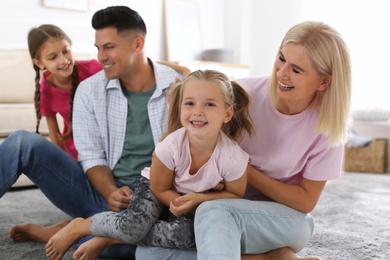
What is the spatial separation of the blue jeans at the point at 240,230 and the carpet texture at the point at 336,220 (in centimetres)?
31

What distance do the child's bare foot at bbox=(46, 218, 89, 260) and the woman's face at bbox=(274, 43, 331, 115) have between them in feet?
2.57

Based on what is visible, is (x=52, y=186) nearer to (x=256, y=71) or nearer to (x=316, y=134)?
(x=316, y=134)

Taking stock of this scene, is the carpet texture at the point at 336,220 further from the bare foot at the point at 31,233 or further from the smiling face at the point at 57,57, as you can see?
the smiling face at the point at 57,57

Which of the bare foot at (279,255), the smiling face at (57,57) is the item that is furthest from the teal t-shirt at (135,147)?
the bare foot at (279,255)

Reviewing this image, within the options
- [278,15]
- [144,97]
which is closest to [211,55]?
[278,15]

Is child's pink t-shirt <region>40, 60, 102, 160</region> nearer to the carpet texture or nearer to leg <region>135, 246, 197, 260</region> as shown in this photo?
the carpet texture

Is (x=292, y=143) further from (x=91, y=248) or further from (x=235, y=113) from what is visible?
(x=91, y=248)

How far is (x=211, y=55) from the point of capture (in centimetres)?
495

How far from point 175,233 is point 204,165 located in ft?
0.73

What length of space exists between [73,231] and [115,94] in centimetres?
53

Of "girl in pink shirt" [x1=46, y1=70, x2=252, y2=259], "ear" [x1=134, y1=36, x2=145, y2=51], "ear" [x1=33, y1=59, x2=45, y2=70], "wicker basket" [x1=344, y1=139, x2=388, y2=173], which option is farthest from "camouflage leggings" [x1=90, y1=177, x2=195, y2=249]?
"wicker basket" [x1=344, y1=139, x2=388, y2=173]

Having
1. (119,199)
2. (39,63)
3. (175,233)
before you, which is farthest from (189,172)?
(39,63)

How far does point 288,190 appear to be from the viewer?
1.54m

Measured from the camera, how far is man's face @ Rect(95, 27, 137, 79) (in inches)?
72.3
